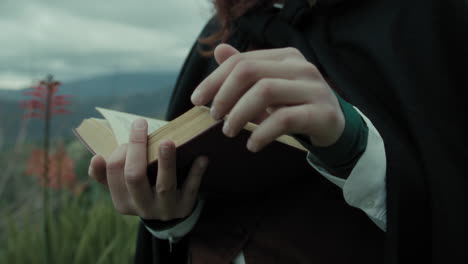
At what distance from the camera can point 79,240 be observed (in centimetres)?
215

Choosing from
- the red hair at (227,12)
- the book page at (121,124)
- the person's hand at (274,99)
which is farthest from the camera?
the red hair at (227,12)

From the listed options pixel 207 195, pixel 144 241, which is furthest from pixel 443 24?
pixel 144 241

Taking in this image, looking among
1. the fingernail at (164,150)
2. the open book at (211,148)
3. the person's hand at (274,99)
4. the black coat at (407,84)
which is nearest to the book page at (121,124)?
the open book at (211,148)

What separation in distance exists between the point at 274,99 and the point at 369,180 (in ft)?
0.82

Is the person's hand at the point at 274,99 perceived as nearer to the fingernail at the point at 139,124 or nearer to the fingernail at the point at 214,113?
the fingernail at the point at 214,113

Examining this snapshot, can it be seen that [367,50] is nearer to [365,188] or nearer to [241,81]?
[365,188]

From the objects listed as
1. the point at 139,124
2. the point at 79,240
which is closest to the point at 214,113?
the point at 139,124

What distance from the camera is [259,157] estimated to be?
0.71 m

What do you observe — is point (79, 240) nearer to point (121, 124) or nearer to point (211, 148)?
point (121, 124)

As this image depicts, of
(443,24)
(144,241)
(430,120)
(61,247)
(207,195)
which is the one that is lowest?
(61,247)

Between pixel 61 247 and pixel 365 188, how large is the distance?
164cm

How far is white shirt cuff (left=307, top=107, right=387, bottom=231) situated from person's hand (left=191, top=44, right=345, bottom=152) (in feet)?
0.40

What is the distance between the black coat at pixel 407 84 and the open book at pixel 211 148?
0.17m

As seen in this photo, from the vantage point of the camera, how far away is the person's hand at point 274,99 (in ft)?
1.72
